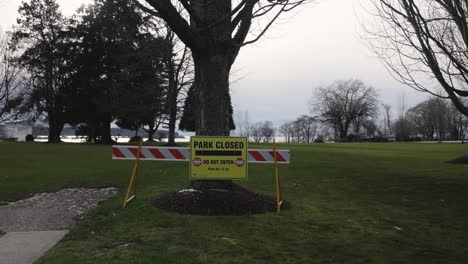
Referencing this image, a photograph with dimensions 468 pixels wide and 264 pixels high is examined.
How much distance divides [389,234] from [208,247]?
2830mm

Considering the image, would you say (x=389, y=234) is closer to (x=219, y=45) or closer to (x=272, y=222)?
(x=272, y=222)

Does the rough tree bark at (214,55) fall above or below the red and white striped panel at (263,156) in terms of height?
above

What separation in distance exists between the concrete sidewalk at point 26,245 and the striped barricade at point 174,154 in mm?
2206

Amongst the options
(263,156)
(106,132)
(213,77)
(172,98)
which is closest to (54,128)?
(106,132)

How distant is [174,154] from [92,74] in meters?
46.6

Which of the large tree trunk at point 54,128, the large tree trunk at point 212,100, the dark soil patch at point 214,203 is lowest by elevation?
the dark soil patch at point 214,203

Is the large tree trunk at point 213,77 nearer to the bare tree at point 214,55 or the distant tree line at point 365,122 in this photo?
the bare tree at point 214,55

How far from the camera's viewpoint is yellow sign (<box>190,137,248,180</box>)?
27.9 ft

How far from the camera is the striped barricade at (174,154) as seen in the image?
8820 mm

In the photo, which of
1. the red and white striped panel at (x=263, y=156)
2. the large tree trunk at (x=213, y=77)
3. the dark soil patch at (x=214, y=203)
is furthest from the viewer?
the large tree trunk at (x=213, y=77)

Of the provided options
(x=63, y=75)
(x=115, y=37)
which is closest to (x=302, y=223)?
(x=115, y=37)

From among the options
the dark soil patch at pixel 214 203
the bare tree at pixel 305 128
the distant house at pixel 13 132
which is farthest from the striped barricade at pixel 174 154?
the bare tree at pixel 305 128

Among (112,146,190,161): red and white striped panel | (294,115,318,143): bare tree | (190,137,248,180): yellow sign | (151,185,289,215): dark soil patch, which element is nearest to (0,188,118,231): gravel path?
(112,146,190,161): red and white striped panel

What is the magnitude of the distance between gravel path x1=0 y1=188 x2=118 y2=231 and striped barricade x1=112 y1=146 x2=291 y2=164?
1396 mm
